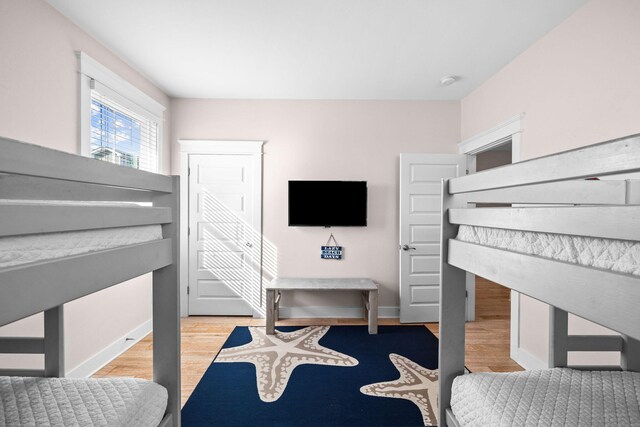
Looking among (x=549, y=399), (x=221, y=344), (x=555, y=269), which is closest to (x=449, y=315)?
(x=549, y=399)

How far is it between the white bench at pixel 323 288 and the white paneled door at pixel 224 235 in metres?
0.46

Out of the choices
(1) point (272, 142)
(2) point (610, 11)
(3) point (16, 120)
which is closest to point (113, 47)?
(3) point (16, 120)

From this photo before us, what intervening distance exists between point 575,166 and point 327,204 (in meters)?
3.05

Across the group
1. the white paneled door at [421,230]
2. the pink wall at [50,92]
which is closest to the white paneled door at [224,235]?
the pink wall at [50,92]

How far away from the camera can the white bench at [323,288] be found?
338cm

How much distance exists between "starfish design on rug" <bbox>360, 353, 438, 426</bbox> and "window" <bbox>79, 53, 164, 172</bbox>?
112 inches

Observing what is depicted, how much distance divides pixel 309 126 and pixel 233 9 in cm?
181

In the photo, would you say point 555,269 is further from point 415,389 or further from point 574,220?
point 415,389

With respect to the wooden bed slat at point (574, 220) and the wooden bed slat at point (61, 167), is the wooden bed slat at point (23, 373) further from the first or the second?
the wooden bed slat at point (574, 220)

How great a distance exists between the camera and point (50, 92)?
2180mm

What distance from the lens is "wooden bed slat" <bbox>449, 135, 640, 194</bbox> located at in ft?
2.22

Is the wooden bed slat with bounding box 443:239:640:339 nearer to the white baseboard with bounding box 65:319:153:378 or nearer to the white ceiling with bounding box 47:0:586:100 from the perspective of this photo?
the white ceiling with bounding box 47:0:586:100

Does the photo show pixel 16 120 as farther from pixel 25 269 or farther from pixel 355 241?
pixel 355 241

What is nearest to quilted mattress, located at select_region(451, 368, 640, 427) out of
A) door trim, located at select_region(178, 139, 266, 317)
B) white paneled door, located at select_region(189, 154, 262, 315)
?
white paneled door, located at select_region(189, 154, 262, 315)
